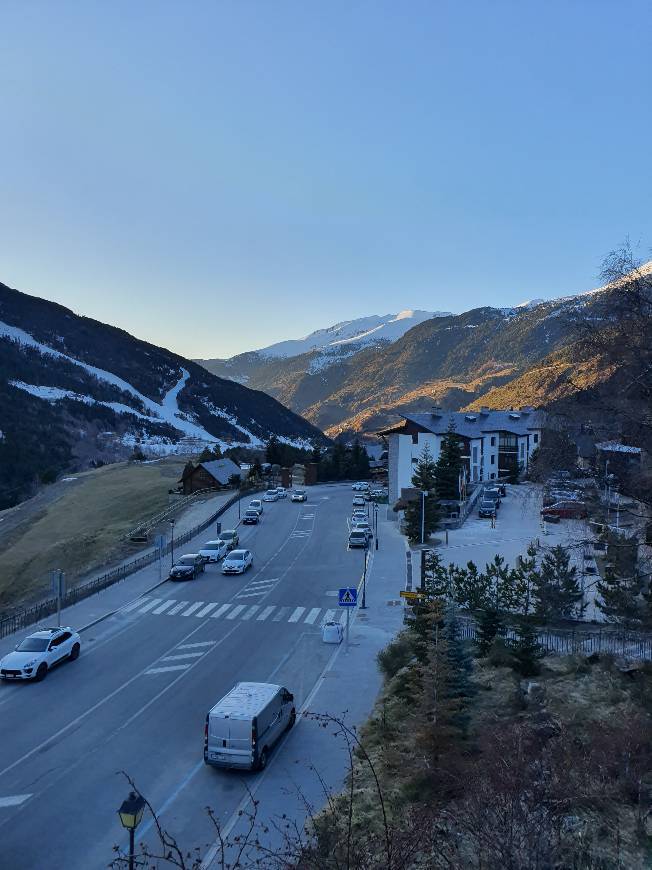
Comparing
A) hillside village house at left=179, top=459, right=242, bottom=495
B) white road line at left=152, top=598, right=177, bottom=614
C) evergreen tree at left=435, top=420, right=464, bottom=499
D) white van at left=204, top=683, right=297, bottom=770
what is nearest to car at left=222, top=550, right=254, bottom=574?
white road line at left=152, top=598, right=177, bottom=614

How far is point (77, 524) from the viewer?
6256cm

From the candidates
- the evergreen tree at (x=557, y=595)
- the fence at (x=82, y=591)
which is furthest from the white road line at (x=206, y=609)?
the evergreen tree at (x=557, y=595)

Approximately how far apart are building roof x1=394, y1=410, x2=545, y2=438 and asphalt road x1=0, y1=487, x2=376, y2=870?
30.5 metres

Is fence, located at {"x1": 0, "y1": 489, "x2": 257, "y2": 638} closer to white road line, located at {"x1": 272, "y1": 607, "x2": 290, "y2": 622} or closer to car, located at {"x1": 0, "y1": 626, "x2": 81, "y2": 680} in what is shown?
car, located at {"x1": 0, "y1": 626, "x2": 81, "y2": 680}

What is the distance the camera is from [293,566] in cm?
3916

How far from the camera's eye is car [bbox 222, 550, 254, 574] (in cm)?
3706

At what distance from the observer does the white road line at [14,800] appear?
1345cm

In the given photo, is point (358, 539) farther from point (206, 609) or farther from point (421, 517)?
point (206, 609)

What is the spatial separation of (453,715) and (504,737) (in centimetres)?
213

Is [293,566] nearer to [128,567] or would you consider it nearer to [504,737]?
[128,567]

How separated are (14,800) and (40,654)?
799cm

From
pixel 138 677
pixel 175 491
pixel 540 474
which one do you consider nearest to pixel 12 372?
pixel 175 491

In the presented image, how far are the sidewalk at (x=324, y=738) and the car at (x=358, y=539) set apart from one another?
41.1ft

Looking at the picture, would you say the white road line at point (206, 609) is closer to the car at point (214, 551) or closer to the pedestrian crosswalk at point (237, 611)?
the pedestrian crosswalk at point (237, 611)
